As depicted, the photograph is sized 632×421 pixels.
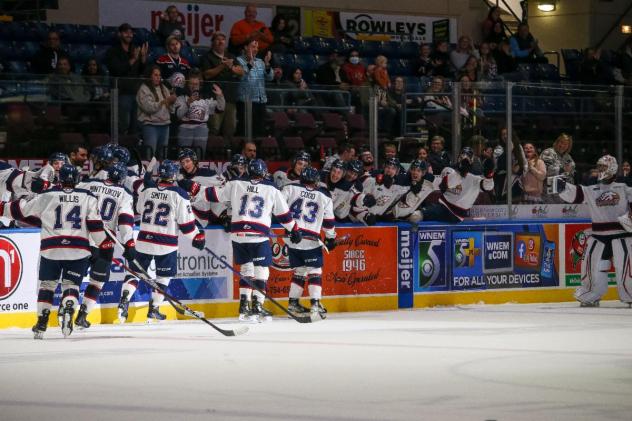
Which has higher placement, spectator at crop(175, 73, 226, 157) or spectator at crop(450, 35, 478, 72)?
spectator at crop(450, 35, 478, 72)

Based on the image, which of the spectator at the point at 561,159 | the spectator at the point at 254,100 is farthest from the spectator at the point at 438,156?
the spectator at the point at 254,100

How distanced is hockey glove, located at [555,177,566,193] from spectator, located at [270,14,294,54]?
18.1 ft

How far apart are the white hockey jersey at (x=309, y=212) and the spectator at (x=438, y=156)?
238 centimetres

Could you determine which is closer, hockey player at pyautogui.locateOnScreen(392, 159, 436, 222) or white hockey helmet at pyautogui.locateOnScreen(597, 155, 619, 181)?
white hockey helmet at pyautogui.locateOnScreen(597, 155, 619, 181)

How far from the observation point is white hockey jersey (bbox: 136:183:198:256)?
40.4 ft

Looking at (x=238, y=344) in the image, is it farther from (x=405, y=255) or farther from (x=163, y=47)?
(x=163, y=47)

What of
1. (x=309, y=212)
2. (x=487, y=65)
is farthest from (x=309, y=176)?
(x=487, y=65)

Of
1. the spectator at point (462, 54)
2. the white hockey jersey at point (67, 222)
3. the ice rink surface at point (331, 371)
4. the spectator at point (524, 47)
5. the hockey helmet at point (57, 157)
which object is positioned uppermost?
the spectator at point (524, 47)

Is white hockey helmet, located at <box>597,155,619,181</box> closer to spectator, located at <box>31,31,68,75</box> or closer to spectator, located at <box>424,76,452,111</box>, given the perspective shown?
spectator, located at <box>424,76,452,111</box>

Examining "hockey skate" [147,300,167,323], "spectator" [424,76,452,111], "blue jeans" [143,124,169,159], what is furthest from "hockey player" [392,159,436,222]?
"hockey skate" [147,300,167,323]

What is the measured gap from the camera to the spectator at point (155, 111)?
13727 millimetres

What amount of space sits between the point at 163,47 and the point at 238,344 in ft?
24.7

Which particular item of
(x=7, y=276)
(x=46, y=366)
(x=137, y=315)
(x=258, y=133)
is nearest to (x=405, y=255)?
(x=258, y=133)

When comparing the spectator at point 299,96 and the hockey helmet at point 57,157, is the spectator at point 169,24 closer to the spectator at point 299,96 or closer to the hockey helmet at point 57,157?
the spectator at point 299,96
